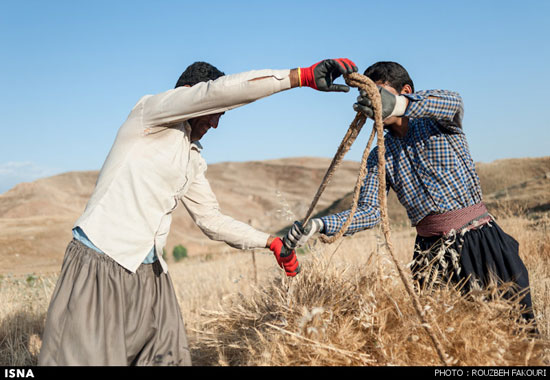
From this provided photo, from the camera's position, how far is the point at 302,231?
105 inches

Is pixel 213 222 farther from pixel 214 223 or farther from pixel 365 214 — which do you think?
pixel 365 214

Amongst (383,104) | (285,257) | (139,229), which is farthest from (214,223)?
(383,104)

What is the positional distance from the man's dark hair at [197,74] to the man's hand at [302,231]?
3.21ft

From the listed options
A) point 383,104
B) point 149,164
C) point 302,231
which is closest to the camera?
point 383,104

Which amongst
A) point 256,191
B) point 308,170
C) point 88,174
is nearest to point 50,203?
point 88,174

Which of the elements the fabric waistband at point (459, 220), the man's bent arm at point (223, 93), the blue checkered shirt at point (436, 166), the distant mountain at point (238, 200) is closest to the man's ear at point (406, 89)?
the blue checkered shirt at point (436, 166)

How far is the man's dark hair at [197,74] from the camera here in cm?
242

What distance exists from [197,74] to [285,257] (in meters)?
1.18

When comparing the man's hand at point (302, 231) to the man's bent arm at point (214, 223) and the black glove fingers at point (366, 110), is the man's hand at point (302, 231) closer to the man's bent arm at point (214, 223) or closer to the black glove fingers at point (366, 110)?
the man's bent arm at point (214, 223)

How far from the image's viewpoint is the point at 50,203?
75.6 feet

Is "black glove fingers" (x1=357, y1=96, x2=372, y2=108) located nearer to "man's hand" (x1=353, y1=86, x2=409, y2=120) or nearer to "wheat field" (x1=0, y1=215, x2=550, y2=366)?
"man's hand" (x1=353, y1=86, x2=409, y2=120)

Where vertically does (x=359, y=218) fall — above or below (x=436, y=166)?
below

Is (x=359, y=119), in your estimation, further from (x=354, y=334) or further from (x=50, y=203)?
(x=50, y=203)

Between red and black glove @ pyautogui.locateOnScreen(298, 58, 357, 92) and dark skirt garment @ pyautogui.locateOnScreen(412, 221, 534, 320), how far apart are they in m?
1.04
